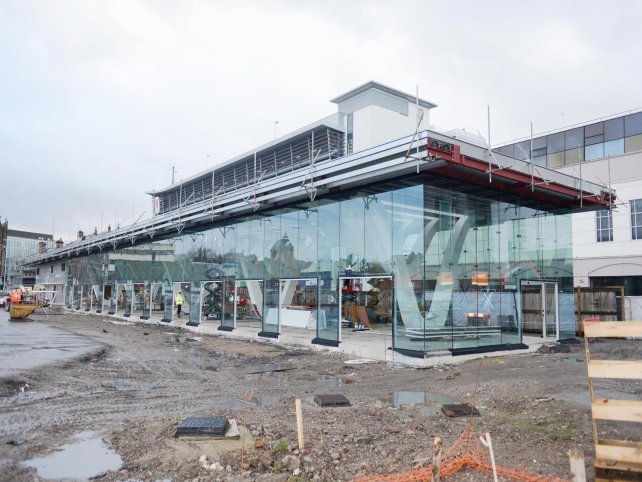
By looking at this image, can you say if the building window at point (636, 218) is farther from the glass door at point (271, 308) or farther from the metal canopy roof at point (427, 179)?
the glass door at point (271, 308)

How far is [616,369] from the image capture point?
520cm

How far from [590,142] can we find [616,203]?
16.4ft

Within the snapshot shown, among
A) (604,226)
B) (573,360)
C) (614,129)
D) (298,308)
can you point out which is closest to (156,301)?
(298,308)

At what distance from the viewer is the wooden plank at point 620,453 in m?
4.95

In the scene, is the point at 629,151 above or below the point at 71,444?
above

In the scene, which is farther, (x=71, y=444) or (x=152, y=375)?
(x=152, y=375)

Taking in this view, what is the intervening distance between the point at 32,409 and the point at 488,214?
13648 mm

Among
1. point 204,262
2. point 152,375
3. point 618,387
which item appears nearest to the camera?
point 618,387

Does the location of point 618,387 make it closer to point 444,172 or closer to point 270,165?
point 444,172

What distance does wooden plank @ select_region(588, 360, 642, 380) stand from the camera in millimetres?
5074

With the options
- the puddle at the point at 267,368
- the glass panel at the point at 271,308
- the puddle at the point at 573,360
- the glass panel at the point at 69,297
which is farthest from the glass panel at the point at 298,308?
the glass panel at the point at 69,297

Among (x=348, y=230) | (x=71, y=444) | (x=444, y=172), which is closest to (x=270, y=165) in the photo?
(x=348, y=230)

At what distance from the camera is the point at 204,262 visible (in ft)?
82.4

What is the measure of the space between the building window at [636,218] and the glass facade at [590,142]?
12.6 ft
